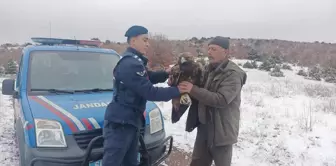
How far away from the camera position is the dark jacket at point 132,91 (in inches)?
105

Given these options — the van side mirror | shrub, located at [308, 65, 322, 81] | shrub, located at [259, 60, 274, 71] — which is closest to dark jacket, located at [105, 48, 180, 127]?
the van side mirror

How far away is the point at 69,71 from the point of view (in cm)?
425

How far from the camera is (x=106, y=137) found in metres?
2.86

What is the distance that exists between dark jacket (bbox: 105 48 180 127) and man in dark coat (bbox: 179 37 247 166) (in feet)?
0.85

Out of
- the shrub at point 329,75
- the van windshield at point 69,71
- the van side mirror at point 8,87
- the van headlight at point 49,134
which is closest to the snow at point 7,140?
the van side mirror at point 8,87

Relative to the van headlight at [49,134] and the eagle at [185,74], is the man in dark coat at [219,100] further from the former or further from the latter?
the van headlight at [49,134]

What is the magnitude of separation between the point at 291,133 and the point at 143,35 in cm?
453

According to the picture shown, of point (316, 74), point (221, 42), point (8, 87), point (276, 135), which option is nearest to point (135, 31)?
point (221, 42)

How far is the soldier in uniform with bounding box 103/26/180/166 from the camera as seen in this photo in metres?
2.67

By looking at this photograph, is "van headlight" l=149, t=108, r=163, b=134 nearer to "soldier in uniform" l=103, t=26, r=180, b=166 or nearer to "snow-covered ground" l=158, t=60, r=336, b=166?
"soldier in uniform" l=103, t=26, r=180, b=166

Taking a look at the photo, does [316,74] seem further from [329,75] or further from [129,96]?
[129,96]

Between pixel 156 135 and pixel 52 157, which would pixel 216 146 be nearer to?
pixel 156 135

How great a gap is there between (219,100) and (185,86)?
35 cm

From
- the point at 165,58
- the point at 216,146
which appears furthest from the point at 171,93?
the point at 165,58
